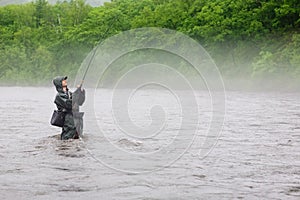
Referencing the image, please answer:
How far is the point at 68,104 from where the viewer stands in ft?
53.5

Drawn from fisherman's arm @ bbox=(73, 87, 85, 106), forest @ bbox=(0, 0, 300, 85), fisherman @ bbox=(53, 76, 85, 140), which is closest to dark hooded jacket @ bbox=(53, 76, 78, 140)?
fisherman @ bbox=(53, 76, 85, 140)

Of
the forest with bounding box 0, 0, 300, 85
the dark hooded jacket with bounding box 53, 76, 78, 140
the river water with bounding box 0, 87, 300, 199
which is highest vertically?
the forest with bounding box 0, 0, 300, 85

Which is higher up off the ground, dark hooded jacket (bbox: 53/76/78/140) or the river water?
dark hooded jacket (bbox: 53/76/78/140)

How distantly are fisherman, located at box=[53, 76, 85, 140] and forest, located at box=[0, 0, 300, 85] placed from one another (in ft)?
140

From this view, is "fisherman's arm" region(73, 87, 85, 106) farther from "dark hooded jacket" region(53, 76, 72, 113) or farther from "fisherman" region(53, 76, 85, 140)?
"dark hooded jacket" region(53, 76, 72, 113)

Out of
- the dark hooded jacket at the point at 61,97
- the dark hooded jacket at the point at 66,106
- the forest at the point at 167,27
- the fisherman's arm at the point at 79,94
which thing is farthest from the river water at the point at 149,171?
the forest at the point at 167,27

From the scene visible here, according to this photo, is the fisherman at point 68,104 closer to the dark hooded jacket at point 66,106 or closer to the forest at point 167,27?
the dark hooded jacket at point 66,106

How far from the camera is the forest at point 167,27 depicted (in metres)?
65.1

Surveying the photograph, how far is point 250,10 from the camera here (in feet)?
239

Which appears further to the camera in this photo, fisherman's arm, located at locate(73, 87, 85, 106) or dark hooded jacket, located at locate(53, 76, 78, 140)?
fisherman's arm, located at locate(73, 87, 85, 106)

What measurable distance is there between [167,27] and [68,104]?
67254mm

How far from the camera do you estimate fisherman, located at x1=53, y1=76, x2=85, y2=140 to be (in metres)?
16.2

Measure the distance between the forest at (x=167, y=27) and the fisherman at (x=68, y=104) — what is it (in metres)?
42.5

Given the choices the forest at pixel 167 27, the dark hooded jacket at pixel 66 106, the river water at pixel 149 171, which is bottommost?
the river water at pixel 149 171
